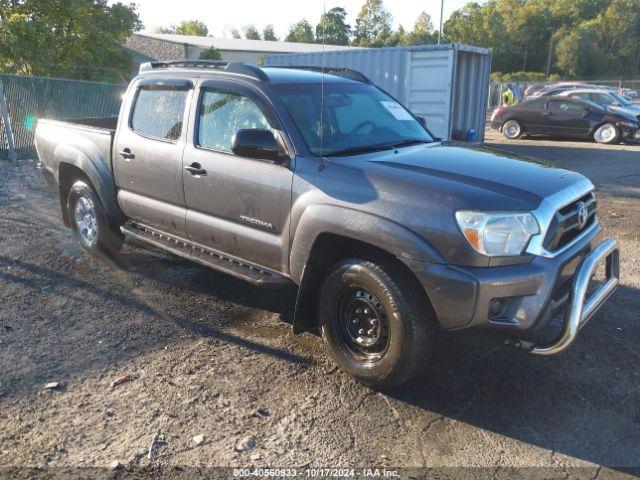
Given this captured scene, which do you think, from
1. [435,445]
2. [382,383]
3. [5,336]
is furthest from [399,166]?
[5,336]

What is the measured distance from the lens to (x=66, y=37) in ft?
55.6

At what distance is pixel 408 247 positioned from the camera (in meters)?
3.17

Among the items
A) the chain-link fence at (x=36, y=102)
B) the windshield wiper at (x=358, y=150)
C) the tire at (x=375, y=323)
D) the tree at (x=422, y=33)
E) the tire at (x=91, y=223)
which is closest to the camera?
the tire at (x=375, y=323)

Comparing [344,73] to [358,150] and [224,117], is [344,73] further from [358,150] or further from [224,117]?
[358,150]

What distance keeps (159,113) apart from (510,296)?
3.36m

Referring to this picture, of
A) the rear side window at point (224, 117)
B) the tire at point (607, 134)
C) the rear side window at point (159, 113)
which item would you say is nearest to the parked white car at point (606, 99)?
the tire at point (607, 134)

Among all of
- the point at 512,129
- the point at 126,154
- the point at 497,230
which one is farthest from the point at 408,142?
the point at 512,129

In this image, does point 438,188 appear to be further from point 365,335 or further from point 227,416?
point 227,416

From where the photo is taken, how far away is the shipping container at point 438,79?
12.9m

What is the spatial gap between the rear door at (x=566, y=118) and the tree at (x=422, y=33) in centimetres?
4568

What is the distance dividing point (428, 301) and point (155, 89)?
10.5ft

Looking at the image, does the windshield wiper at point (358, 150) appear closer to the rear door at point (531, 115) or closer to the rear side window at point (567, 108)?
the rear side window at point (567, 108)

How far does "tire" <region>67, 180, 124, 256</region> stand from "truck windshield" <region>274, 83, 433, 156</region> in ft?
8.26

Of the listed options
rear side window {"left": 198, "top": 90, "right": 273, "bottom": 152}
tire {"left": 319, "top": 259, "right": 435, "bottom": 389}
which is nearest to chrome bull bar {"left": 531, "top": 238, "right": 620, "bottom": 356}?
tire {"left": 319, "top": 259, "right": 435, "bottom": 389}
